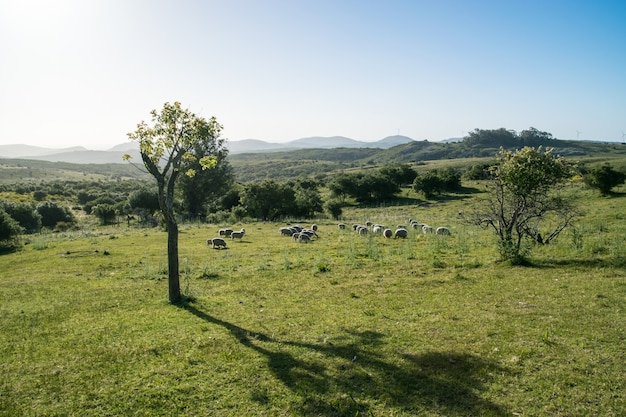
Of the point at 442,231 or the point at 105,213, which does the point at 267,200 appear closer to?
the point at 442,231

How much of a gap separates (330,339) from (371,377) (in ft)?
7.55

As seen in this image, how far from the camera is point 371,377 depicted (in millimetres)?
8266

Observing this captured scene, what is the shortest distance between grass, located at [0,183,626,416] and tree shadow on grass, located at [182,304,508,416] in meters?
0.04

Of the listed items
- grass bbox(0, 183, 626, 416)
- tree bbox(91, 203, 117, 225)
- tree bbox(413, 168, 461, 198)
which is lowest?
tree bbox(91, 203, 117, 225)

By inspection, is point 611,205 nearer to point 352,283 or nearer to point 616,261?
point 616,261

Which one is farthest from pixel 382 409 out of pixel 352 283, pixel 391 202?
pixel 391 202

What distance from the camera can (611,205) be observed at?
1468 inches

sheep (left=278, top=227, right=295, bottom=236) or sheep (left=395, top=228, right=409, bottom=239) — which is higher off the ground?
sheep (left=395, top=228, right=409, bottom=239)

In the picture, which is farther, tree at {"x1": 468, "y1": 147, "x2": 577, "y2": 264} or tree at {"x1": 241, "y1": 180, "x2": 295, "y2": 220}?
tree at {"x1": 241, "y1": 180, "x2": 295, "y2": 220}

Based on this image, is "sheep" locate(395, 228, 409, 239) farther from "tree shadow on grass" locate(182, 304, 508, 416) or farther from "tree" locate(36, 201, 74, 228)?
"tree" locate(36, 201, 74, 228)

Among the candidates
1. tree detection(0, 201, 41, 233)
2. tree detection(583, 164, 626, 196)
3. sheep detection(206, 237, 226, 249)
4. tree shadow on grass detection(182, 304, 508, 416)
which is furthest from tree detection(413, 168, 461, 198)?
tree shadow on grass detection(182, 304, 508, 416)

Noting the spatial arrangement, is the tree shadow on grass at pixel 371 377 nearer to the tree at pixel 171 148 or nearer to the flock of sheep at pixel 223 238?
the tree at pixel 171 148

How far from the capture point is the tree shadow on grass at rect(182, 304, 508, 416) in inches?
282

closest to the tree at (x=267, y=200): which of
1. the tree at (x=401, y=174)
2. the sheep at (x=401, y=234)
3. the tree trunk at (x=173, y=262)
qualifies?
the sheep at (x=401, y=234)
